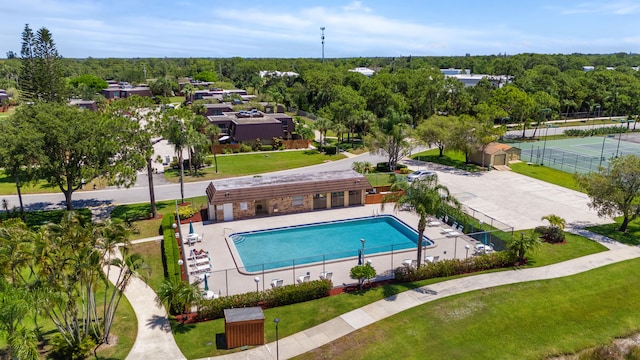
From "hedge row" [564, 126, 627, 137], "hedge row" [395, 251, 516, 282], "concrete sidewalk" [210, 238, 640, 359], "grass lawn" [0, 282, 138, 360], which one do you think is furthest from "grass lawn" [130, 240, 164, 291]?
"hedge row" [564, 126, 627, 137]

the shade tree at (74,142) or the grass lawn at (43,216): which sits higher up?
the shade tree at (74,142)

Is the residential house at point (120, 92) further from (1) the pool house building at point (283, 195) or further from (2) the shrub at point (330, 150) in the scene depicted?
(1) the pool house building at point (283, 195)

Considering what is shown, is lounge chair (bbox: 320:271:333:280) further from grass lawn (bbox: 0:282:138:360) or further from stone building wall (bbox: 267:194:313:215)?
stone building wall (bbox: 267:194:313:215)

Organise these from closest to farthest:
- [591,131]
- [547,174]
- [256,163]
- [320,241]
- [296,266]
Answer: [296,266]
[320,241]
[547,174]
[256,163]
[591,131]

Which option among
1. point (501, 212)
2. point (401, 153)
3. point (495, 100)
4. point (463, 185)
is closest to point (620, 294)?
point (501, 212)

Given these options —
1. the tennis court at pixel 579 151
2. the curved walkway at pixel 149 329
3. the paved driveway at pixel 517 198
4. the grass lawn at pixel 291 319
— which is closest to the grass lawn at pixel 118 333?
the curved walkway at pixel 149 329

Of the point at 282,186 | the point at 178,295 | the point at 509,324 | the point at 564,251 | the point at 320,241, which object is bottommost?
the point at 320,241

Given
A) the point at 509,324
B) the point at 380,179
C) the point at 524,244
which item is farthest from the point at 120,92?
the point at 509,324

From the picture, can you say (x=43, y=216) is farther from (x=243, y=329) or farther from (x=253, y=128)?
(x=253, y=128)
